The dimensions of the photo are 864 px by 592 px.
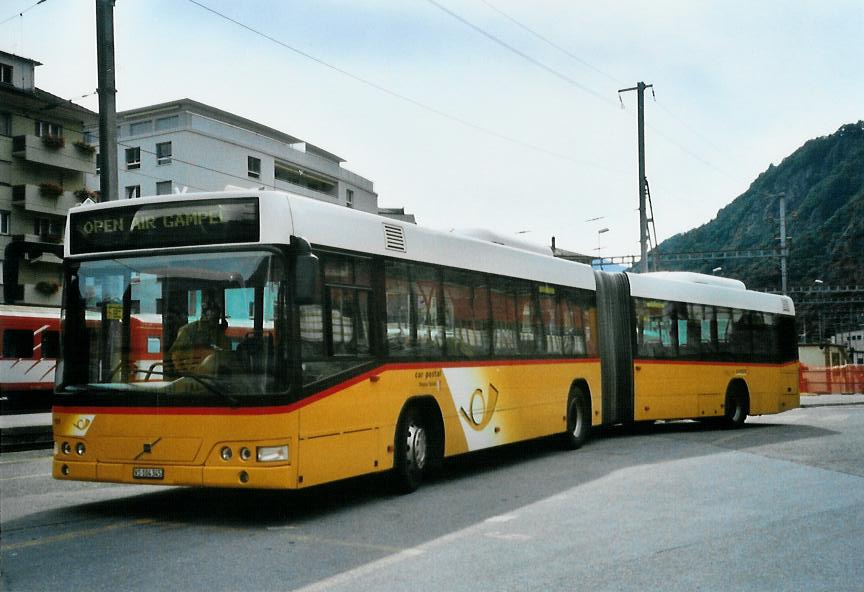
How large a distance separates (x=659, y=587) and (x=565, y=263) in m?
9.85

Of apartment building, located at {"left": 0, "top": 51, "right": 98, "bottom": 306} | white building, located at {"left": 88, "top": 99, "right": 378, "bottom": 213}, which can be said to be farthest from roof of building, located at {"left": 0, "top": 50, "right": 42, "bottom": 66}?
white building, located at {"left": 88, "top": 99, "right": 378, "bottom": 213}

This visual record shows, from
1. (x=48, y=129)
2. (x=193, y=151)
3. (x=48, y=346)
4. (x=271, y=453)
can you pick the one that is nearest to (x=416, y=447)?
(x=271, y=453)

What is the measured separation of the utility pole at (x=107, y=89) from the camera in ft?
Answer: 53.4

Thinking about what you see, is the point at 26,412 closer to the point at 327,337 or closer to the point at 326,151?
the point at 327,337

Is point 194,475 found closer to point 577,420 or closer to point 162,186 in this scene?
point 577,420

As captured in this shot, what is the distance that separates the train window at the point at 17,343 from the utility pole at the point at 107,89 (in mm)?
19508

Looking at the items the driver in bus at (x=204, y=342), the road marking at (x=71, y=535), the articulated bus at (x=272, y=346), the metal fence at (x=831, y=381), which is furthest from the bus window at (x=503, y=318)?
the metal fence at (x=831, y=381)

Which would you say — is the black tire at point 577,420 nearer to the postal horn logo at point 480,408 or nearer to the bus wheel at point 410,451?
the postal horn logo at point 480,408

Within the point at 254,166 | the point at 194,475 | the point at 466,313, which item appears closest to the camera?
the point at 194,475

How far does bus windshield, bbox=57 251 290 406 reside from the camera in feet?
27.5

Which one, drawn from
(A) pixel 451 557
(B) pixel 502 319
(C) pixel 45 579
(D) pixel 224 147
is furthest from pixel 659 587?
(D) pixel 224 147

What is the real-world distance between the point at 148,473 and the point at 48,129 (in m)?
50.7

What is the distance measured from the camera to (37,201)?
52.8m

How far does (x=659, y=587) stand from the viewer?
6.24 m
